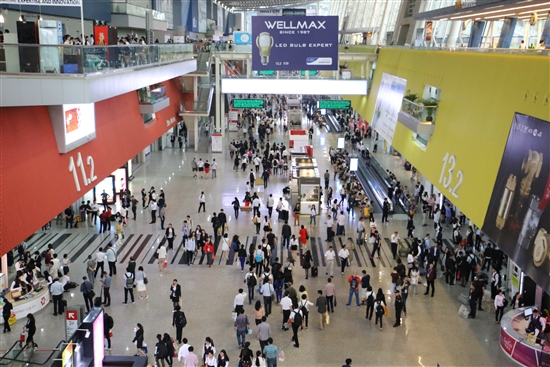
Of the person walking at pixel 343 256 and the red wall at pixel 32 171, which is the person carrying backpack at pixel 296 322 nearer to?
the person walking at pixel 343 256

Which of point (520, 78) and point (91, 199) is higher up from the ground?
point (520, 78)

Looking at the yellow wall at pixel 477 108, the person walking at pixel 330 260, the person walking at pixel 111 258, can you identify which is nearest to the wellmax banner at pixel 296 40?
the yellow wall at pixel 477 108

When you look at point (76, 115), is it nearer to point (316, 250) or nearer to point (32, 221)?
point (32, 221)

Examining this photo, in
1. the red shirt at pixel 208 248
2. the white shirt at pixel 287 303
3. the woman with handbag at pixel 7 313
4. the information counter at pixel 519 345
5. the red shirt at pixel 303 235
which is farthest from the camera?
the red shirt at pixel 303 235

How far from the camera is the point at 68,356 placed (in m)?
9.61

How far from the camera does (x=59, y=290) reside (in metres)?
13.3

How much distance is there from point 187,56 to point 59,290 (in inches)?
743

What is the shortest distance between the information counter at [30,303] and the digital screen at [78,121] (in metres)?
3.65

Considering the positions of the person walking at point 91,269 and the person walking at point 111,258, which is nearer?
the person walking at point 91,269

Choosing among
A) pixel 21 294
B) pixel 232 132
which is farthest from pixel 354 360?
pixel 232 132

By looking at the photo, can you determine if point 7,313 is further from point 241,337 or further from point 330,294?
point 330,294

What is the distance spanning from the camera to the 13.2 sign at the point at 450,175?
1361cm

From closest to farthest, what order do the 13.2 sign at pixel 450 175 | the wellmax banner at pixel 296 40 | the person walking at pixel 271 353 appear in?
the person walking at pixel 271 353
the 13.2 sign at pixel 450 175
the wellmax banner at pixel 296 40

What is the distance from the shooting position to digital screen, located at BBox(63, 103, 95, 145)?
13.1 meters
